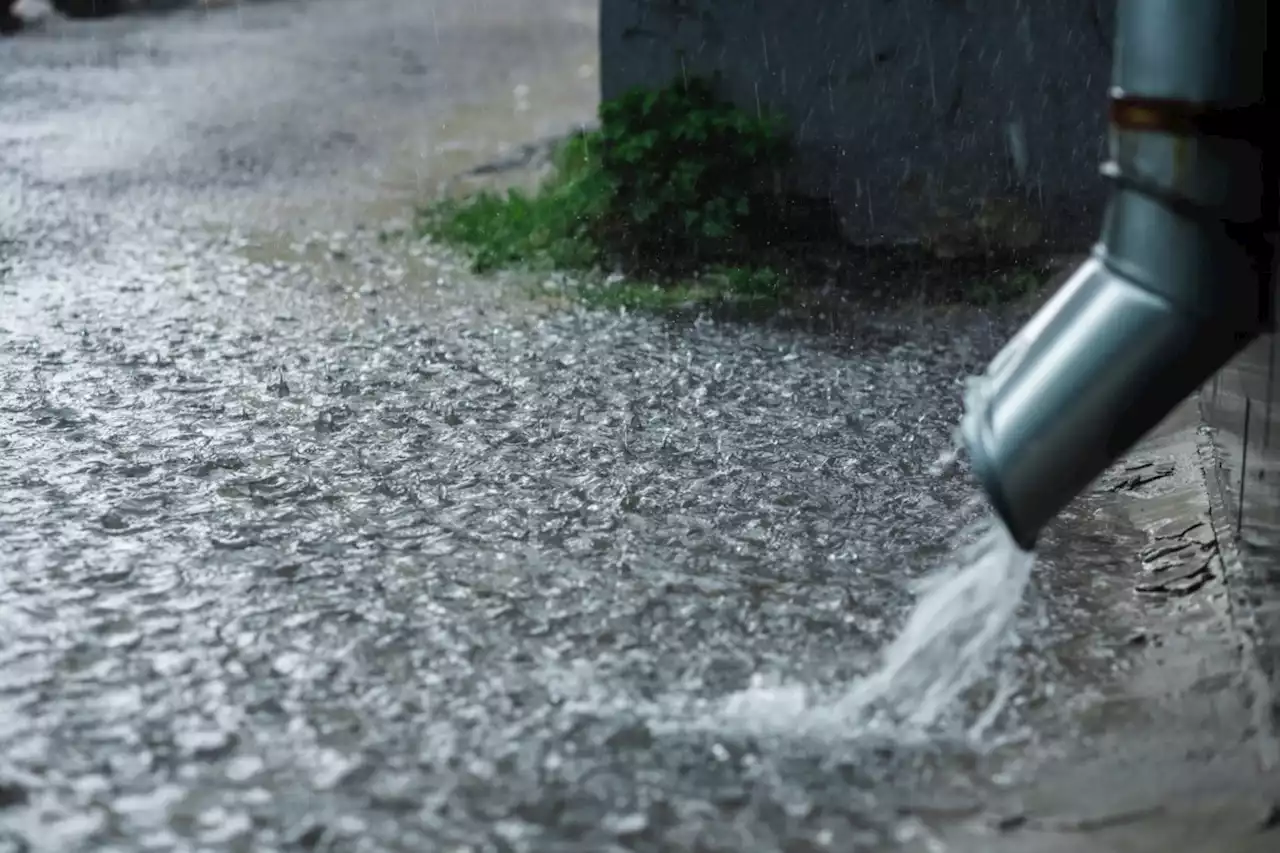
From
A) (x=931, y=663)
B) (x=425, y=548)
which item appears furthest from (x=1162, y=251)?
(x=425, y=548)

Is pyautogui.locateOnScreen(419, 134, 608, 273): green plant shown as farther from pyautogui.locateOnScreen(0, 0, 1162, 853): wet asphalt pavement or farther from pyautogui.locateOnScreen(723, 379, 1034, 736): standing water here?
pyautogui.locateOnScreen(723, 379, 1034, 736): standing water

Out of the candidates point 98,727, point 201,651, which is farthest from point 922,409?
point 98,727

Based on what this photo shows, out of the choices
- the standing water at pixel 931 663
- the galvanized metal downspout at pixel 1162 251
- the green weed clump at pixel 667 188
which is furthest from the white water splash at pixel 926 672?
the green weed clump at pixel 667 188

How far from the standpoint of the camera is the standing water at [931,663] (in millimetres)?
2180

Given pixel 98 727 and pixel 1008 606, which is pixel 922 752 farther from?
pixel 98 727

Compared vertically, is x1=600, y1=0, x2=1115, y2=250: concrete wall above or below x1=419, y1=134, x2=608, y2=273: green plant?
above

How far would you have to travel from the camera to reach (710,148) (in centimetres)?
487

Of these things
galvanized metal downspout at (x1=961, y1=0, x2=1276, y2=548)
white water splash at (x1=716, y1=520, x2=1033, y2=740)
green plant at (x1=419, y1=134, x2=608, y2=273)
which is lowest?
white water splash at (x1=716, y1=520, x2=1033, y2=740)

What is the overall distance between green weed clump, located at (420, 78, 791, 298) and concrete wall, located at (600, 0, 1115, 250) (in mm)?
126

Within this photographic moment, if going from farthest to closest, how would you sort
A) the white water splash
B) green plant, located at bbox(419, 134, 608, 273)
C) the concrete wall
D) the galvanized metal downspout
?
green plant, located at bbox(419, 134, 608, 273) < the concrete wall < the white water splash < the galvanized metal downspout

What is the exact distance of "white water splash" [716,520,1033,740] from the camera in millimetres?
Result: 2170

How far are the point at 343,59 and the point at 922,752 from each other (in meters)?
8.35

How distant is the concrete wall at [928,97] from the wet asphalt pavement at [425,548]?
0.61 m

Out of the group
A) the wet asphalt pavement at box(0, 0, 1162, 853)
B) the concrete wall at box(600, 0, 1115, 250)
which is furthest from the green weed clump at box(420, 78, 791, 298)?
the wet asphalt pavement at box(0, 0, 1162, 853)
